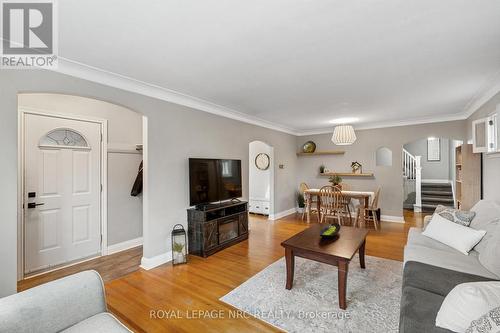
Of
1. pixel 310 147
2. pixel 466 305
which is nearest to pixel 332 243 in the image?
pixel 466 305

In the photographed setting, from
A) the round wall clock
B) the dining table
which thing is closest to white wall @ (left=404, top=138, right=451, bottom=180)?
the dining table

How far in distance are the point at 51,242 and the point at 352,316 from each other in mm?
3695

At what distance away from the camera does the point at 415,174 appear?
717 cm

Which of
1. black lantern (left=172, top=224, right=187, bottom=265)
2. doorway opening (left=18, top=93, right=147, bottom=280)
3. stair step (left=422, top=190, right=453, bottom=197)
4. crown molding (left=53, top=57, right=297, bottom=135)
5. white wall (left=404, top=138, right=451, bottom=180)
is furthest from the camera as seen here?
white wall (left=404, top=138, right=451, bottom=180)

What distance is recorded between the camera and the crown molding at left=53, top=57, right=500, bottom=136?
2465mm

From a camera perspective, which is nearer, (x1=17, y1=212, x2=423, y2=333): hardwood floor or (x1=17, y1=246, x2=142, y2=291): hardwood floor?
(x1=17, y1=212, x2=423, y2=333): hardwood floor

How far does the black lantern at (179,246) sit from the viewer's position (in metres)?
3.21

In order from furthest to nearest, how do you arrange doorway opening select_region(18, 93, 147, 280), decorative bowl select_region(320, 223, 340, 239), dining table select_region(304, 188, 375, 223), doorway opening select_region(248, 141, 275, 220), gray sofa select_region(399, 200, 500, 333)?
doorway opening select_region(248, 141, 275, 220) → dining table select_region(304, 188, 375, 223) → doorway opening select_region(18, 93, 147, 280) → decorative bowl select_region(320, 223, 340, 239) → gray sofa select_region(399, 200, 500, 333)

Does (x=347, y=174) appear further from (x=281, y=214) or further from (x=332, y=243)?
(x=332, y=243)

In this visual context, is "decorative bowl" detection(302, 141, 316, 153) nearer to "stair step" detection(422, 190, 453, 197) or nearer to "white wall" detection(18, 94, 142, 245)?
"stair step" detection(422, 190, 453, 197)

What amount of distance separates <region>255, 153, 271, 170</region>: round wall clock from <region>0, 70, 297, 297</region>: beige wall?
0.65 meters

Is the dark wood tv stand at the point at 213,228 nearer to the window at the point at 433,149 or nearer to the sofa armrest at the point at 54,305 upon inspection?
the sofa armrest at the point at 54,305

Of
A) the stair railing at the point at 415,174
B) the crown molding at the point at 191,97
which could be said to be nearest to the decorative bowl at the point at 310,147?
the crown molding at the point at 191,97

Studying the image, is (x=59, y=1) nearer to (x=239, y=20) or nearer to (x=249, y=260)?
(x=239, y=20)
